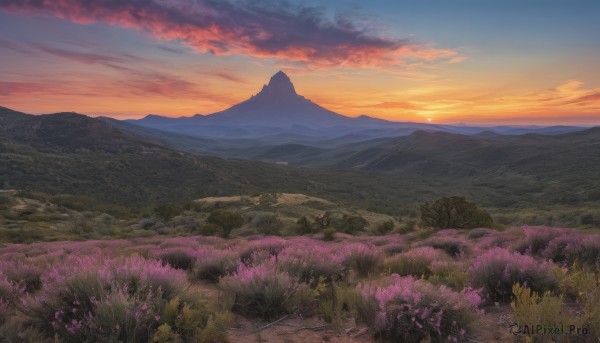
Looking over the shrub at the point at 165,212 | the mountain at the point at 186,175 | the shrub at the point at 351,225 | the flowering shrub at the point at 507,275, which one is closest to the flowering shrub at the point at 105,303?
the flowering shrub at the point at 507,275

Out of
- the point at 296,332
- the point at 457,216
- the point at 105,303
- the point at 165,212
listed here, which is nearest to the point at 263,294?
the point at 296,332

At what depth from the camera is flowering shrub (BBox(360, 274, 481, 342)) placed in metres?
3.70

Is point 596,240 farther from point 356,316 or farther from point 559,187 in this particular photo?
point 559,187

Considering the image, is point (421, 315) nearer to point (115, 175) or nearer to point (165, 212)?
point (165, 212)

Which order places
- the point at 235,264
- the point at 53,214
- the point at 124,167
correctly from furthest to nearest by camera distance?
the point at 124,167, the point at 53,214, the point at 235,264

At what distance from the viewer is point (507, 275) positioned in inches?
201

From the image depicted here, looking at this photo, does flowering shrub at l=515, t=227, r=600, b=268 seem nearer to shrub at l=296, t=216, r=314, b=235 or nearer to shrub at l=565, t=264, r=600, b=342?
shrub at l=565, t=264, r=600, b=342

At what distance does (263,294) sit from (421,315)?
201 cm

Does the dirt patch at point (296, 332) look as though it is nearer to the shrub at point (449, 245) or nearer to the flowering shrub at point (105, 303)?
the flowering shrub at point (105, 303)

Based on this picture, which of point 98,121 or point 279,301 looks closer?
point 279,301

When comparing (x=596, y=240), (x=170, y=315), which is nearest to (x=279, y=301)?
(x=170, y=315)

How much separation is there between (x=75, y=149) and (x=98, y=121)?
41.8m

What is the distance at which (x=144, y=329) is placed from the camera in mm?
3484

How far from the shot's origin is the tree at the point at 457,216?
22.0 m
